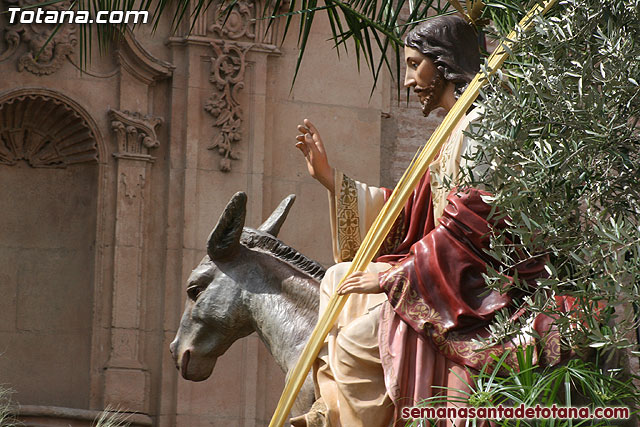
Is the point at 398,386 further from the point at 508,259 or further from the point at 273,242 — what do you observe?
the point at 273,242

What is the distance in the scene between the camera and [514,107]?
534cm

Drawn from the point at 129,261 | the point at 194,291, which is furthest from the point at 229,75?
the point at 194,291

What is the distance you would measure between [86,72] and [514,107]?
21.4ft

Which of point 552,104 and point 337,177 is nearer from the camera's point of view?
point 552,104

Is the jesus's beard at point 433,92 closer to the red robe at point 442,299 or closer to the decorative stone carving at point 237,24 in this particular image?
the red robe at point 442,299

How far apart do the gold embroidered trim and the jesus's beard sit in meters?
0.51

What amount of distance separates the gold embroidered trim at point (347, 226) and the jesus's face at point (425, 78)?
52cm

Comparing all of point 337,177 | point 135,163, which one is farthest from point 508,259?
point 135,163

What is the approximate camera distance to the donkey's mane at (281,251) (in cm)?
652

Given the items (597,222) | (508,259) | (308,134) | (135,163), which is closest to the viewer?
(597,222)

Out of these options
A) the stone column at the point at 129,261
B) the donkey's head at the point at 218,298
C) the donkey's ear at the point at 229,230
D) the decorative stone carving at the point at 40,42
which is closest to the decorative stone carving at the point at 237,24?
the stone column at the point at 129,261

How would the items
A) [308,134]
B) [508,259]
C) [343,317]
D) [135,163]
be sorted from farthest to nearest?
[135,163]
[308,134]
[343,317]
[508,259]

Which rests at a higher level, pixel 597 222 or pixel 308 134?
pixel 308 134

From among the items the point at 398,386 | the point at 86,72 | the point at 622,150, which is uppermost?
the point at 86,72
